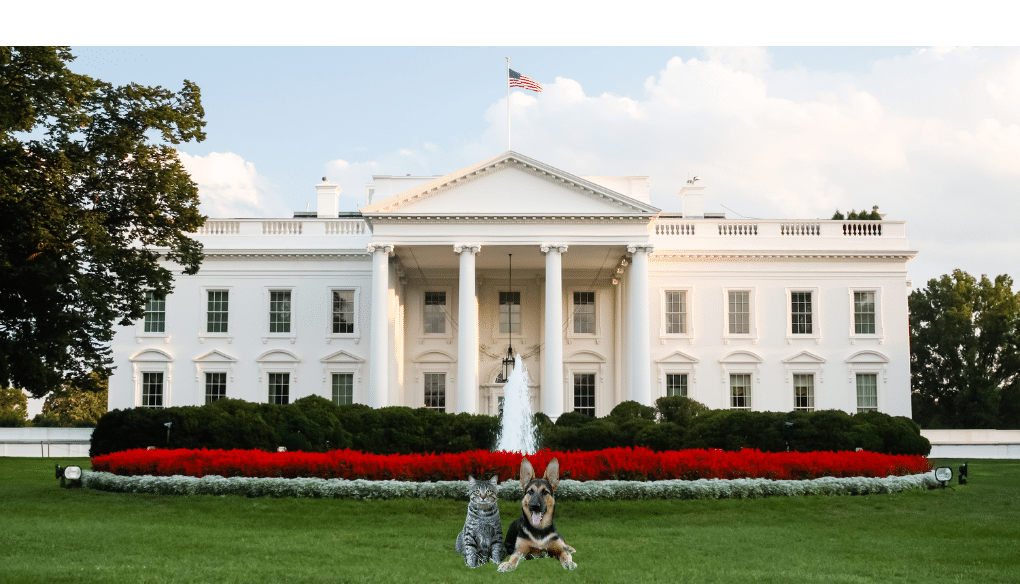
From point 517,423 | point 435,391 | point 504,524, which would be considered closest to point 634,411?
point 517,423

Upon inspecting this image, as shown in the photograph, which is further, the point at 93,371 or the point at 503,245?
the point at 503,245

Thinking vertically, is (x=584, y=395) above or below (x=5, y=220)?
below

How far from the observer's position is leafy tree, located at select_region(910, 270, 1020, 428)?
1939 inches

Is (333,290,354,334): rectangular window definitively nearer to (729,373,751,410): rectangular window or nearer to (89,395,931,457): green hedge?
(89,395,931,457): green hedge

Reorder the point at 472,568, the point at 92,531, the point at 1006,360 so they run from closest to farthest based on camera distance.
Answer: the point at 472,568, the point at 92,531, the point at 1006,360

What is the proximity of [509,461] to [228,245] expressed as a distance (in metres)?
24.5

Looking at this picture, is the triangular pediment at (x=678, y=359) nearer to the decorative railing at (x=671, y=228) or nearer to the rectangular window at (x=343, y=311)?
the decorative railing at (x=671, y=228)

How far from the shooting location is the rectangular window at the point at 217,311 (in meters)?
37.5

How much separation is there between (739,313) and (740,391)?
3.18 meters

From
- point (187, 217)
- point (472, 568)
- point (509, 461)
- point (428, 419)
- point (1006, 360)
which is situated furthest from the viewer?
point (1006, 360)

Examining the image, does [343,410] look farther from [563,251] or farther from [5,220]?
[563,251]

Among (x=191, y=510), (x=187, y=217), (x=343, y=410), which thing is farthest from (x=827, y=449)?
(x=187, y=217)

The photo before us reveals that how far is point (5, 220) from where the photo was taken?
18.5m

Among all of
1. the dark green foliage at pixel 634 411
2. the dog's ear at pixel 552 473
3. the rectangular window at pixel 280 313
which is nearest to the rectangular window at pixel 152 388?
the rectangular window at pixel 280 313
